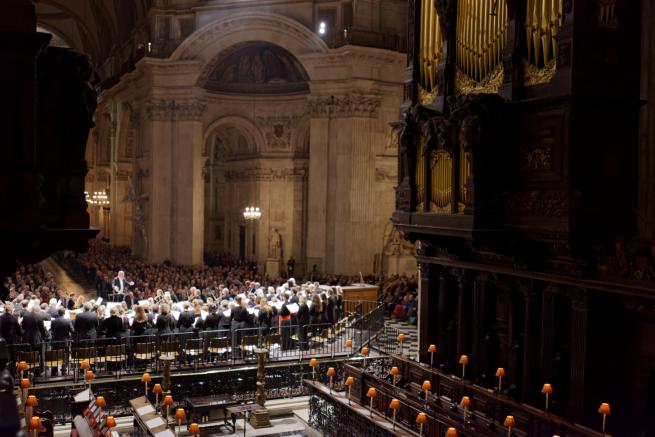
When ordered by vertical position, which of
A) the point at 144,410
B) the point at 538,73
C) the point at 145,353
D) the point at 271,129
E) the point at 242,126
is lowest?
the point at 145,353

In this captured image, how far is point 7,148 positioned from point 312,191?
94.2ft

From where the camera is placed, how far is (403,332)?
25.9 metres

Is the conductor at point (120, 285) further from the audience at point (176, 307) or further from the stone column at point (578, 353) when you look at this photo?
the stone column at point (578, 353)

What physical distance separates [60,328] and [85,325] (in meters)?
0.62

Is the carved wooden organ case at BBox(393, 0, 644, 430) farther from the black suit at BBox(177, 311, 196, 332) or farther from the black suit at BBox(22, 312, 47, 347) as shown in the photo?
the black suit at BBox(22, 312, 47, 347)

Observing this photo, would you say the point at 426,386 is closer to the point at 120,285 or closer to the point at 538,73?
the point at 538,73

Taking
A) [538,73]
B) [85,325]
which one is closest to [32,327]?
[85,325]

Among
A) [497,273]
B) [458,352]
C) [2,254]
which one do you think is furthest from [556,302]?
[2,254]

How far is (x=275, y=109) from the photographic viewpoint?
136 ft

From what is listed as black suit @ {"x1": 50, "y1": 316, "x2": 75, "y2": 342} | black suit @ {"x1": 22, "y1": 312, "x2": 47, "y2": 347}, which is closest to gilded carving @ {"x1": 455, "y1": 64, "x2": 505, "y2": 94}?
black suit @ {"x1": 50, "y1": 316, "x2": 75, "y2": 342}

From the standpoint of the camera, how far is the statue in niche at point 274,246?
40.3 m

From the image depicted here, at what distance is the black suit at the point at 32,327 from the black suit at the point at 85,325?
0.93 m

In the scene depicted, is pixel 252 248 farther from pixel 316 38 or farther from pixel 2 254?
pixel 2 254

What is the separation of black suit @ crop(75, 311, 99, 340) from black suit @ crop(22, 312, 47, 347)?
3.04ft
